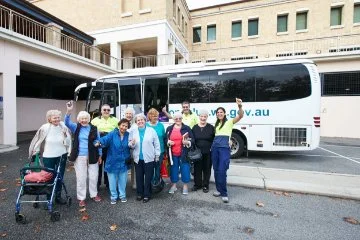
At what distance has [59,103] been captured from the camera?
1836 cm

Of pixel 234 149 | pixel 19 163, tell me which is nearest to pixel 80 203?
pixel 19 163

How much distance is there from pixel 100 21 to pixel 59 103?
28.0 feet

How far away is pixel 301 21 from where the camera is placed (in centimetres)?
2273

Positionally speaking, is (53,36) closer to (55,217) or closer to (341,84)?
(55,217)

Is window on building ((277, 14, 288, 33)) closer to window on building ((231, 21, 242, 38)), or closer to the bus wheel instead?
window on building ((231, 21, 242, 38))

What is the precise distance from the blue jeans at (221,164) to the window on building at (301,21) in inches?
940

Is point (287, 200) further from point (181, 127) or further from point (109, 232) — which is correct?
point (109, 232)

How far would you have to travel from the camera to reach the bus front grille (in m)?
7.18

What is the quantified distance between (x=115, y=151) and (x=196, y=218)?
1.90 metres

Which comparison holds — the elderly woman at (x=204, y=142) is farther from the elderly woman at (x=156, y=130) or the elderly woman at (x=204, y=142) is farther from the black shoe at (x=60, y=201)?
the black shoe at (x=60, y=201)

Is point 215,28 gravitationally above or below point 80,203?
above

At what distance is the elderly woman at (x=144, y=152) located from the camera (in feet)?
13.9

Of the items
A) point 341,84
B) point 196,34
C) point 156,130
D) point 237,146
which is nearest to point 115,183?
point 156,130

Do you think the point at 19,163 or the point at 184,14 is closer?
the point at 19,163
